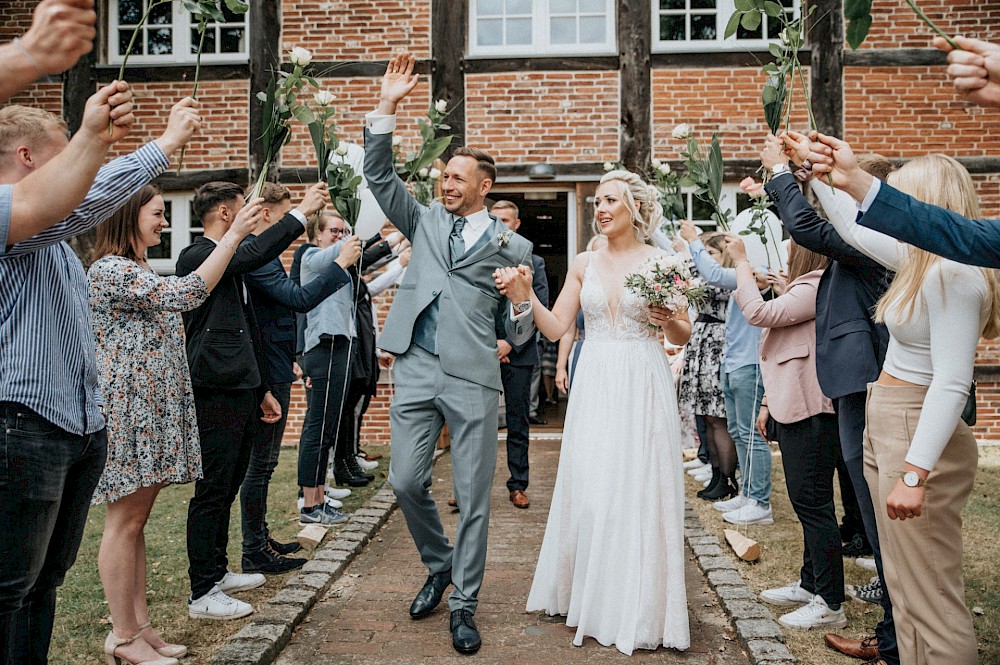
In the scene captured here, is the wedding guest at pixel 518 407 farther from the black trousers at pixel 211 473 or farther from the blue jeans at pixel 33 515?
the blue jeans at pixel 33 515

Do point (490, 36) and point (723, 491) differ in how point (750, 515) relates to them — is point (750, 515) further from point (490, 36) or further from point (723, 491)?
point (490, 36)

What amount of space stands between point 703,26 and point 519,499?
20.5 feet

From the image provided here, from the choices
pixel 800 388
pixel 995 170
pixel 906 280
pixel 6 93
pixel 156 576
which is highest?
pixel 995 170

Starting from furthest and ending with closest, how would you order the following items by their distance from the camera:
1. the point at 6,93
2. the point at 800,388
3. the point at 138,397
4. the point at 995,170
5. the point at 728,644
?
the point at 995,170 → the point at 800,388 → the point at 728,644 → the point at 138,397 → the point at 6,93

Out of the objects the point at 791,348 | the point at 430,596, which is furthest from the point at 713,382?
the point at 430,596

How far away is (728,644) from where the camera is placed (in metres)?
3.57

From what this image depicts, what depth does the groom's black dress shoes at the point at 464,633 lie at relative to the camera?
3432 mm

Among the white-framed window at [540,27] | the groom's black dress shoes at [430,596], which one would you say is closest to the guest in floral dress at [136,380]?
the groom's black dress shoes at [430,596]

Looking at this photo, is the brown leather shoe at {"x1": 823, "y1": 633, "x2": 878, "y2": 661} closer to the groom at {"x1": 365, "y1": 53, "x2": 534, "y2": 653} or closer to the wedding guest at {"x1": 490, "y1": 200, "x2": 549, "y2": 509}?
the groom at {"x1": 365, "y1": 53, "x2": 534, "y2": 653}

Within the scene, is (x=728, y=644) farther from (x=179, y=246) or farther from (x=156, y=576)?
(x=179, y=246)

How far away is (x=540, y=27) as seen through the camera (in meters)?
9.29

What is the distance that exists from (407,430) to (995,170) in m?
8.19

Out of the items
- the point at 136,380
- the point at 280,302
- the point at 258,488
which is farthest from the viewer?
the point at 258,488

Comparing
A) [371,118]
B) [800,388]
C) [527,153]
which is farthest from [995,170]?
[371,118]
